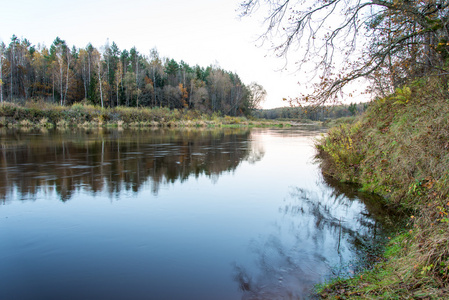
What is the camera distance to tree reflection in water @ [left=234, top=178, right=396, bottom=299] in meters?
3.98

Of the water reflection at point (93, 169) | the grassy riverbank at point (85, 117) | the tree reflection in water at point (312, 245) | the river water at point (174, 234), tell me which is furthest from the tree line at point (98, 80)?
the tree reflection in water at point (312, 245)

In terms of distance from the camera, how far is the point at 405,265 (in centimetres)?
347

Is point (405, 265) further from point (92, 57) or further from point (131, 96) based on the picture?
point (92, 57)

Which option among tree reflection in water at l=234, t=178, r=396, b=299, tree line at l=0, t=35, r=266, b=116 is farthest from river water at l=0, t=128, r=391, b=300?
tree line at l=0, t=35, r=266, b=116

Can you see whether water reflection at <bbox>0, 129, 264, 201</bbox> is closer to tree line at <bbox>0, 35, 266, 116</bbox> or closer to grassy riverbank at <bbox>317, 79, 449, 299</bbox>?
grassy riverbank at <bbox>317, 79, 449, 299</bbox>

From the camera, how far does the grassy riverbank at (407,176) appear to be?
3.20 m

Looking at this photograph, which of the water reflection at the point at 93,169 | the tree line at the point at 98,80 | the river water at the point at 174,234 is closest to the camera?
the river water at the point at 174,234

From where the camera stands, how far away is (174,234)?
5.49m

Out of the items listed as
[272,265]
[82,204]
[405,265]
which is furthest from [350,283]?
[82,204]

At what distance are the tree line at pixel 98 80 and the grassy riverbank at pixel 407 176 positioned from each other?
5385 centimetres

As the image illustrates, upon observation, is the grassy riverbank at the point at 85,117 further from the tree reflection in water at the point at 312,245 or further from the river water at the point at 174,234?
the tree reflection in water at the point at 312,245

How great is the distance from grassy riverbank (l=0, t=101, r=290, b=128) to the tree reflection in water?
40388 mm

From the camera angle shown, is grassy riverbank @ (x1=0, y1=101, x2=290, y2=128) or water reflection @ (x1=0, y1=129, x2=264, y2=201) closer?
water reflection @ (x1=0, y1=129, x2=264, y2=201)

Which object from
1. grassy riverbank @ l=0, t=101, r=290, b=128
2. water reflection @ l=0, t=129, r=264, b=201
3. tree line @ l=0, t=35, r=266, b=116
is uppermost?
tree line @ l=0, t=35, r=266, b=116
